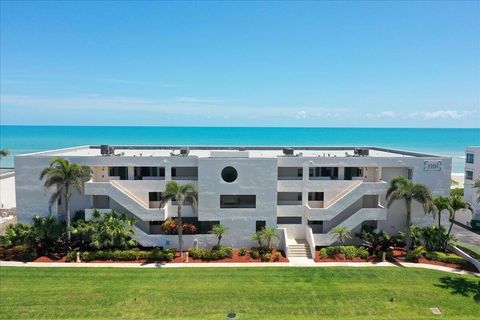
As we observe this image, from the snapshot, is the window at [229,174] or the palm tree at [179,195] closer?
the palm tree at [179,195]

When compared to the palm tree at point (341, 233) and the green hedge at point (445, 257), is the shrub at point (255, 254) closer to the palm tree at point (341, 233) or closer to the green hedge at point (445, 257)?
the palm tree at point (341, 233)

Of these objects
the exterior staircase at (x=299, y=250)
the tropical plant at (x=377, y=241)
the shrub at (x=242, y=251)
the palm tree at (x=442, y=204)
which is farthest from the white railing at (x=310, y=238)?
the palm tree at (x=442, y=204)

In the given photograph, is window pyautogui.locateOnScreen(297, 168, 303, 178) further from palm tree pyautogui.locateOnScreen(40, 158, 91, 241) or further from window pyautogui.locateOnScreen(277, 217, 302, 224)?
palm tree pyautogui.locateOnScreen(40, 158, 91, 241)

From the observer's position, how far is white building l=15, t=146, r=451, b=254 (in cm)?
3155

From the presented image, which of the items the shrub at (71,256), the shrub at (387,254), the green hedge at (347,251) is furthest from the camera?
the green hedge at (347,251)

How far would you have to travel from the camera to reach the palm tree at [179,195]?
2897 cm

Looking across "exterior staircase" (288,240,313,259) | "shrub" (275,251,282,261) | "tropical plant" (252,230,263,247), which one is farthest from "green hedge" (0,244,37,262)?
"exterior staircase" (288,240,313,259)

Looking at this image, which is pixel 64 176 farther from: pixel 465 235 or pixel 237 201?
pixel 465 235

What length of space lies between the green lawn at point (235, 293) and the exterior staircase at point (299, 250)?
10.1ft

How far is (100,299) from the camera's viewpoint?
22516mm

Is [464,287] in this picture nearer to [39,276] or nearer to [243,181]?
[243,181]

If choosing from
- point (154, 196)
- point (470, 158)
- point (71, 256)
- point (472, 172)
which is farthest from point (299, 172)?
point (470, 158)

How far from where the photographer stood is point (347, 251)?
98.9 ft

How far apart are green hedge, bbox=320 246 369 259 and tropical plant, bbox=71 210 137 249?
1724 centimetres
